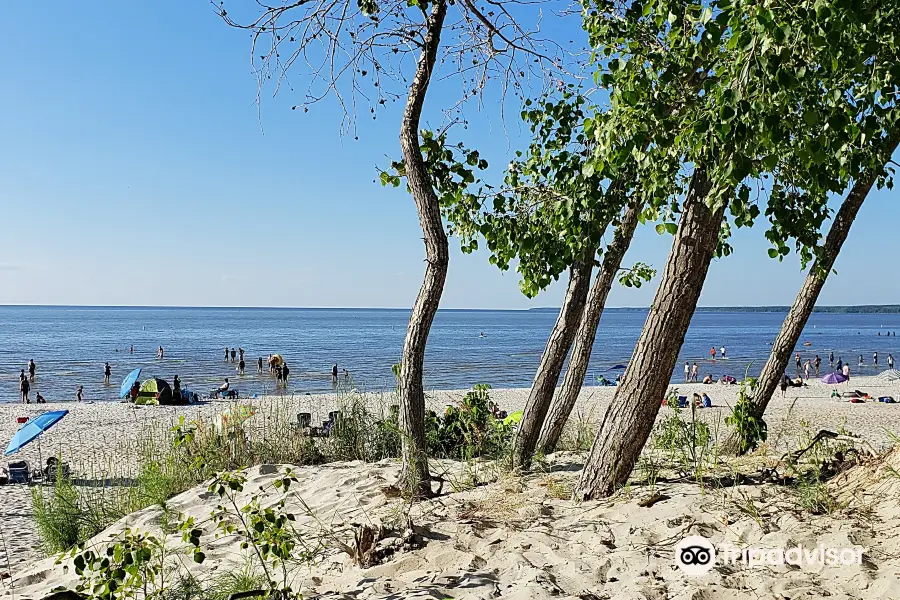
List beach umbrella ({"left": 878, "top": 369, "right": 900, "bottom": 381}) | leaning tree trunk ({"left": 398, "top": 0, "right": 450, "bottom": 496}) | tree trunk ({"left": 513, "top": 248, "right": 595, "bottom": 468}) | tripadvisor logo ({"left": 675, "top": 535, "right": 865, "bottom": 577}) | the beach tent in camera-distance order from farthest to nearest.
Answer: beach umbrella ({"left": 878, "top": 369, "right": 900, "bottom": 381})
the beach tent
tree trunk ({"left": 513, "top": 248, "right": 595, "bottom": 468})
leaning tree trunk ({"left": 398, "top": 0, "right": 450, "bottom": 496})
tripadvisor logo ({"left": 675, "top": 535, "right": 865, "bottom": 577})

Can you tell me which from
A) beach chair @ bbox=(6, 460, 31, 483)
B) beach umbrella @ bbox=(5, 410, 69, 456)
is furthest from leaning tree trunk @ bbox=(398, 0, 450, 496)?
beach chair @ bbox=(6, 460, 31, 483)

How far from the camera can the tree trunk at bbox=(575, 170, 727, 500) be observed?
4.08 metres

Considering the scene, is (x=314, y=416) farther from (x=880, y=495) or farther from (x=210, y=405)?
(x=880, y=495)

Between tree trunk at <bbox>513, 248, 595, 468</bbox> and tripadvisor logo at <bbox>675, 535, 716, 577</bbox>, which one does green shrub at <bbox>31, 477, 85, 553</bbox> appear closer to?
tree trunk at <bbox>513, 248, 595, 468</bbox>

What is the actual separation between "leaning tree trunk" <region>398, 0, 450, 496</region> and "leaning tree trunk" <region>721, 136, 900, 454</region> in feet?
10.2

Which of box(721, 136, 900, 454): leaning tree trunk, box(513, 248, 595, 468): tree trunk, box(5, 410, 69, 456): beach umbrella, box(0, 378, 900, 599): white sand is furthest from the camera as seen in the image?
box(5, 410, 69, 456): beach umbrella

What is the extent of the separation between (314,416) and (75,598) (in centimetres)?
1756

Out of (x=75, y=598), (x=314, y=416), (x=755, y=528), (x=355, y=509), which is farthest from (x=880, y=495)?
(x=314, y=416)

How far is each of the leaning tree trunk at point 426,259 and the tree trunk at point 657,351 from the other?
50.5 inches

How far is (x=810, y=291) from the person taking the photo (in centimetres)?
659

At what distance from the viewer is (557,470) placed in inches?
229

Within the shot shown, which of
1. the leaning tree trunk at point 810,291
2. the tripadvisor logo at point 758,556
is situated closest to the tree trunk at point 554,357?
the leaning tree trunk at point 810,291

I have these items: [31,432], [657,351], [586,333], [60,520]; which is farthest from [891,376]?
[60,520]

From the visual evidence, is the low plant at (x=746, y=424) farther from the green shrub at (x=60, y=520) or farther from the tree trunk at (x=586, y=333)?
the green shrub at (x=60, y=520)
